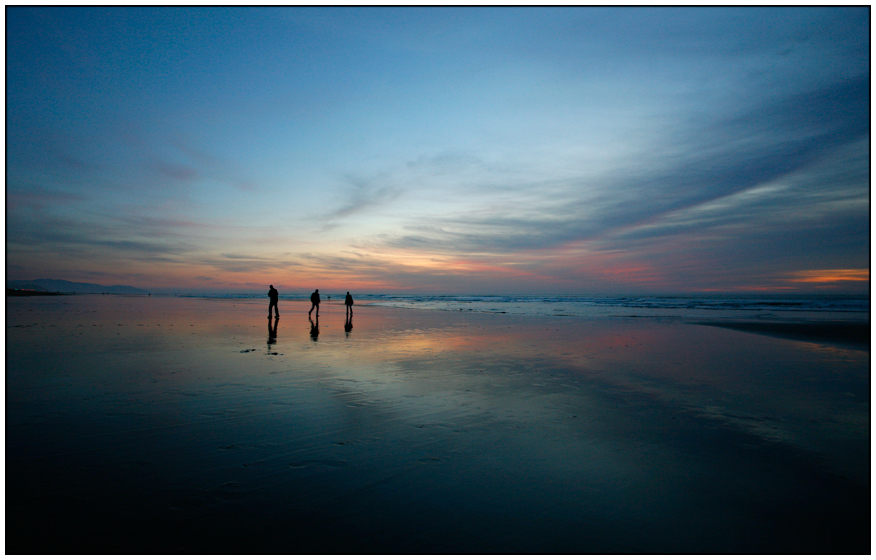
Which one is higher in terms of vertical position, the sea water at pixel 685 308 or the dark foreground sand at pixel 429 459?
the sea water at pixel 685 308

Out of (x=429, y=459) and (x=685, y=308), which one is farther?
(x=685, y=308)

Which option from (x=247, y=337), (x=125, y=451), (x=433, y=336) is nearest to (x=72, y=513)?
(x=125, y=451)

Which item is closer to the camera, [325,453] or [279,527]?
[279,527]

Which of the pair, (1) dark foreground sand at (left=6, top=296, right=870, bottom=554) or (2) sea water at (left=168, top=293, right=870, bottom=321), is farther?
(2) sea water at (left=168, top=293, right=870, bottom=321)

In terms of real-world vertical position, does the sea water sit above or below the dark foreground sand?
above

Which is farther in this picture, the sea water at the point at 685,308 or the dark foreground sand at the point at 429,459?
the sea water at the point at 685,308

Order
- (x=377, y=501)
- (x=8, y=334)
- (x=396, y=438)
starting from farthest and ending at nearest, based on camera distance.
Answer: (x=8, y=334) < (x=396, y=438) < (x=377, y=501)

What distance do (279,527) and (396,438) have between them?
221 centimetres

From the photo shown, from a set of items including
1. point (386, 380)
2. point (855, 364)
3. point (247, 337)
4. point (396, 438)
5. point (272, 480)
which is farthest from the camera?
point (247, 337)

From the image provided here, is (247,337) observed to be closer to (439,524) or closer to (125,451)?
(125,451)

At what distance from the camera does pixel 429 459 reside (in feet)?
16.2

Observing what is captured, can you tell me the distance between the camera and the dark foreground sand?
355 cm

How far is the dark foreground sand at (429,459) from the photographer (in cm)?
355

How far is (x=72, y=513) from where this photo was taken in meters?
3.64
